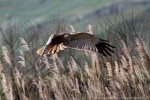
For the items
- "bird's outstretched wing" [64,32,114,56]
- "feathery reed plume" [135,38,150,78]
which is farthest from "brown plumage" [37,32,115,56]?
"feathery reed plume" [135,38,150,78]

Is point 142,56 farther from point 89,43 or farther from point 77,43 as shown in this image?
point 77,43

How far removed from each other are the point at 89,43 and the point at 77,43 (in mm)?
234

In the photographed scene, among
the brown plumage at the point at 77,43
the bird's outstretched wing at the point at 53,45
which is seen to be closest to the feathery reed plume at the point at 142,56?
the brown plumage at the point at 77,43

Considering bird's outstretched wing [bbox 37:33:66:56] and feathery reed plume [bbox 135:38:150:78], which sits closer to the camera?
feathery reed plume [bbox 135:38:150:78]

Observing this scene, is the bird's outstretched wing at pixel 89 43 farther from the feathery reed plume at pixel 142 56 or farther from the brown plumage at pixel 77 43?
the feathery reed plume at pixel 142 56

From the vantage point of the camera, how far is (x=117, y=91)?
8.99 m

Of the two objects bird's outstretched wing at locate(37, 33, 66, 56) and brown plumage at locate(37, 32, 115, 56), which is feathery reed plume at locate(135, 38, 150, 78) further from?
bird's outstretched wing at locate(37, 33, 66, 56)

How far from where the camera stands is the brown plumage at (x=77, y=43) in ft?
33.4

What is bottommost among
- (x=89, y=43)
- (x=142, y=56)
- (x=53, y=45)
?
(x=142, y=56)

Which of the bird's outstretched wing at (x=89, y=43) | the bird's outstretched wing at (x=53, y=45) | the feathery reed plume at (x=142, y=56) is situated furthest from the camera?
the bird's outstretched wing at (x=53, y=45)

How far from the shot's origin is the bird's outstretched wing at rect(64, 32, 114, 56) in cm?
1019

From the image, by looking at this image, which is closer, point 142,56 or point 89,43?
point 142,56

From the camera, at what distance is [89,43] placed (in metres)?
10.4

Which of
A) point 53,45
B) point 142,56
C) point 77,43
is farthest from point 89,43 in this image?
point 142,56
